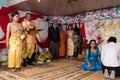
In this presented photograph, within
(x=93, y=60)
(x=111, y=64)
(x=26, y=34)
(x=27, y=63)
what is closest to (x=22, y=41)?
(x=26, y=34)

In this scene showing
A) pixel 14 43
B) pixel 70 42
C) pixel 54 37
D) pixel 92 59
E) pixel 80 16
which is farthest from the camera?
pixel 70 42

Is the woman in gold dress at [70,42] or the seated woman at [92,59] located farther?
the woman in gold dress at [70,42]

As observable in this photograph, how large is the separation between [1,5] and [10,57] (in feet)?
6.18

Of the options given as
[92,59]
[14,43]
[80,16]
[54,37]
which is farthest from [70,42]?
[14,43]

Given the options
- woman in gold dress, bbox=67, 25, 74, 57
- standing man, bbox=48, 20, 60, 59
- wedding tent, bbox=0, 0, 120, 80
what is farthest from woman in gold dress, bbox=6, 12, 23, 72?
woman in gold dress, bbox=67, 25, 74, 57

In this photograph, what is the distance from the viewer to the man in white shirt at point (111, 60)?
10.6 ft

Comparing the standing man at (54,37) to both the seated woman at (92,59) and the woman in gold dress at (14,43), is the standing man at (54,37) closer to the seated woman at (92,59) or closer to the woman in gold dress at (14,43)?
the seated woman at (92,59)

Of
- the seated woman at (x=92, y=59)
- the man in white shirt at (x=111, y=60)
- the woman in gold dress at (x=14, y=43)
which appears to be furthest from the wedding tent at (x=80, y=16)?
the man in white shirt at (x=111, y=60)

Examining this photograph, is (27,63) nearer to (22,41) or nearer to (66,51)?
(22,41)

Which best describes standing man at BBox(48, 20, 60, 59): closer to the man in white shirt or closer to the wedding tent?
the wedding tent

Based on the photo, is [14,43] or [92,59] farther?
[92,59]

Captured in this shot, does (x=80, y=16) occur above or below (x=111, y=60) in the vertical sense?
above

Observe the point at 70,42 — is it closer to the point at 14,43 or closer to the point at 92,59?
the point at 92,59

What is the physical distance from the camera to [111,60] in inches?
128
